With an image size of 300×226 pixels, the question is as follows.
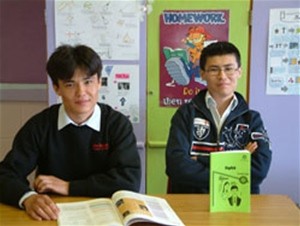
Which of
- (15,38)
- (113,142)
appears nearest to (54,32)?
(15,38)

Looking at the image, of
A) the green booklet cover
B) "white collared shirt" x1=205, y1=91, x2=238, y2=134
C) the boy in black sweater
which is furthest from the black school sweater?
"white collared shirt" x1=205, y1=91, x2=238, y2=134

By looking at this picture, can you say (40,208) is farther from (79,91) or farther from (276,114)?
(276,114)

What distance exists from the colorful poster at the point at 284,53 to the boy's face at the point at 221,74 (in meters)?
0.44

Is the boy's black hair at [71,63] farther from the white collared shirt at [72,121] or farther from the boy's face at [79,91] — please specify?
the white collared shirt at [72,121]

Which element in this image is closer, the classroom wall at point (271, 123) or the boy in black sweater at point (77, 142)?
the boy in black sweater at point (77, 142)

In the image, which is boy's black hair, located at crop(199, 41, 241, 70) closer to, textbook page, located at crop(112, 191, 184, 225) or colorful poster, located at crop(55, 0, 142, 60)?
colorful poster, located at crop(55, 0, 142, 60)

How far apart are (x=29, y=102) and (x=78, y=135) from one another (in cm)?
137

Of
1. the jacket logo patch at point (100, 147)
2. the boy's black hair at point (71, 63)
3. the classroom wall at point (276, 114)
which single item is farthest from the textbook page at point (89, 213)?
the classroom wall at point (276, 114)

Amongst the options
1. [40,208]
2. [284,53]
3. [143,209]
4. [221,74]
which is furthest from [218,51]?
[40,208]

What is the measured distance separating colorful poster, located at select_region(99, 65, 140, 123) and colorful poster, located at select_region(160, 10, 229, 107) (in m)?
0.15

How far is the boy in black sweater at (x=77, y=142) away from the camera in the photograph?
4.64 ft

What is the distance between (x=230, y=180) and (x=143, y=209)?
292 mm

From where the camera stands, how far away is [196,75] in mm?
2244

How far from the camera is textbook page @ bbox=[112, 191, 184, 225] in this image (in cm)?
109
